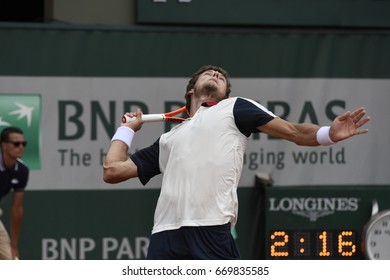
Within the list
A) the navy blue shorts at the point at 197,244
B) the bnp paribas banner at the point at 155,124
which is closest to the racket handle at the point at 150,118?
the navy blue shorts at the point at 197,244

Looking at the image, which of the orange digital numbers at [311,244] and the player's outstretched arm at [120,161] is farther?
the orange digital numbers at [311,244]

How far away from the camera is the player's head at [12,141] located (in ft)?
30.6

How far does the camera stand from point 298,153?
9.67 m

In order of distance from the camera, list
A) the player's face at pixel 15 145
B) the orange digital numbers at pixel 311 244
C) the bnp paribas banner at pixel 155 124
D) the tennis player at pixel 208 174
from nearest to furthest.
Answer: the tennis player at pixel 208 174 < the orange digital numbers at pixel 311 244 < the player's face at pixel 15 145 < the bnp paribas banner at pixel 155 124

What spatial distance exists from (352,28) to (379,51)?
1.10 feet

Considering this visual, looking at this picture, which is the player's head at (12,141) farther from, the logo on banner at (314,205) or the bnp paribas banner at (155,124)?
the logo on banner at (314,205)

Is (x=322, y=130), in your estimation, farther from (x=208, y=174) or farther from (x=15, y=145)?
(x=15, y=145)

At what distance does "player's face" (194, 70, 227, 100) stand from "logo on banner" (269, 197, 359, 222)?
4173mm

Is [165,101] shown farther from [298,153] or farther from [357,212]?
[357,212]

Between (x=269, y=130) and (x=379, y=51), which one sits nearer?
(x=269, y=130)

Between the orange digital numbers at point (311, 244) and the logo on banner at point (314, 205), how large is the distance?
177 mm

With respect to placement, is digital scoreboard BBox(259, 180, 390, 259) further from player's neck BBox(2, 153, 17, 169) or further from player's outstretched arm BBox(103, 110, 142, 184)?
player's outstretched arm BBox(103, 110, 142, 184)

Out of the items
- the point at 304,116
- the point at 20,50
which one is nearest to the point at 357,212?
the point at 304,116

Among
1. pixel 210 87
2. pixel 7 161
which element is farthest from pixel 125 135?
pixel 7 161
